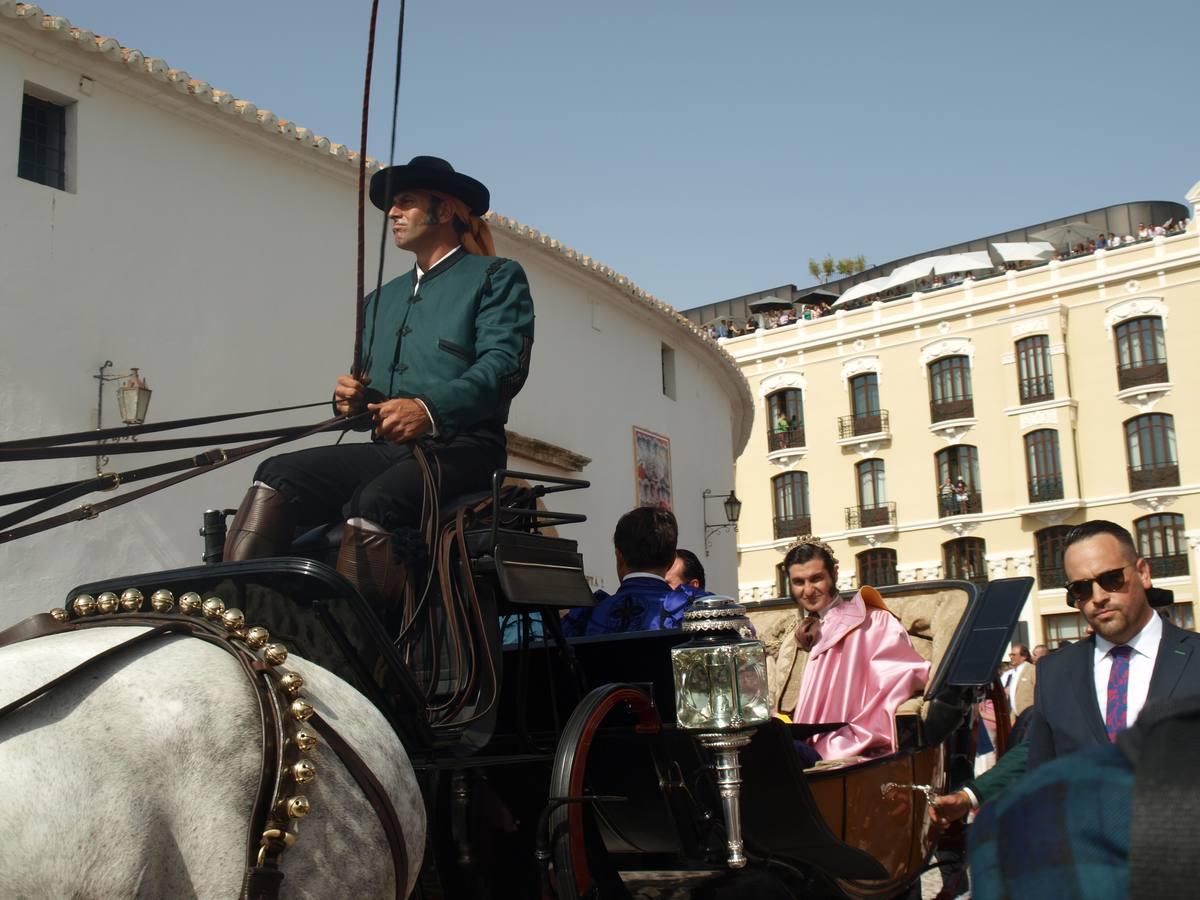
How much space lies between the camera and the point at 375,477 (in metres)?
3.58

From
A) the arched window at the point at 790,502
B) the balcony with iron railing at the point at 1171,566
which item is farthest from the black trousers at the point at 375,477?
the arched window at the point at 790,502

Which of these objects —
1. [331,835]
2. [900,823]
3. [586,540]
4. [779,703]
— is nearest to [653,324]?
[586,540]

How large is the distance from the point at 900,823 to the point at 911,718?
627 mm

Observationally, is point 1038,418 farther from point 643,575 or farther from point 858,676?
point 643,575

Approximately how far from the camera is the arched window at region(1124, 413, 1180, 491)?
32812 millimetres

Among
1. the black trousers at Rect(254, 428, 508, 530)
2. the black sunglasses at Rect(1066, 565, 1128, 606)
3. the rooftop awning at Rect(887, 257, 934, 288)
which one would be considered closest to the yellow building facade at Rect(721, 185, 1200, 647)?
the rooftop awning at Rect(887, 257, 934, 288)

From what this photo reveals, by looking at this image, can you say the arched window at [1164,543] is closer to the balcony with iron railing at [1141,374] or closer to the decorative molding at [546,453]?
the balcony with iron railing at [1141,374]

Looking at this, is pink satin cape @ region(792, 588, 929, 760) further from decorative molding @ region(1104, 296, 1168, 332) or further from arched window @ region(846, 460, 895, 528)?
arched window @ region(846, 460, 895, 528)

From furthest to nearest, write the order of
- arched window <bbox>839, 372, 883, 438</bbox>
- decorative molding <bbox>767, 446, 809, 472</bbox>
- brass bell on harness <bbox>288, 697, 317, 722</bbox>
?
decorative molding <bbox>767, 446, 809, 472</bbox>
arched window <bbox>839, 372, 883, 438</bbox>
brass bell on harness <bbox>288, 697, 317, 722</bbox>

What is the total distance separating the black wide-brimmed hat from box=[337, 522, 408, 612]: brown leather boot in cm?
112

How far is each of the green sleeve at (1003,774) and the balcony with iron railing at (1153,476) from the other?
32099 mm

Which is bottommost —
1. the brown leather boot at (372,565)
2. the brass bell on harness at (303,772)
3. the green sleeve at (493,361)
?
the brass bell on harness at (303,772)

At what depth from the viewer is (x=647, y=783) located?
3605mm

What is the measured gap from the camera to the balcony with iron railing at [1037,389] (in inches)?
1345
